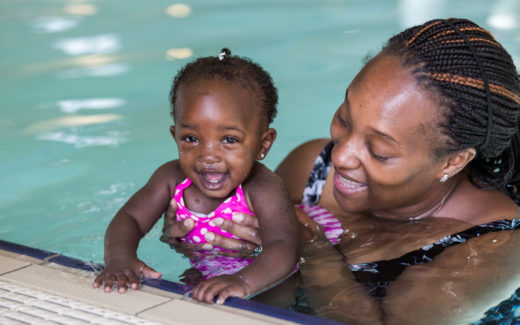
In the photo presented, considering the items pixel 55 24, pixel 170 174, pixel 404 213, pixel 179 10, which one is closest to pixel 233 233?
pixel 170 174

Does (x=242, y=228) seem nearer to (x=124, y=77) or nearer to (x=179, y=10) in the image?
(x=124, y=77)

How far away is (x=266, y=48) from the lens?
7.28 meters

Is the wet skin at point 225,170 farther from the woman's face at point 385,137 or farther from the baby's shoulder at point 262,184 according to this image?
the woman's face at point 385,137

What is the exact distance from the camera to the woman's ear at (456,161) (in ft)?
8.42

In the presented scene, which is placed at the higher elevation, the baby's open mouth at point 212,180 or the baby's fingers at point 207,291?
the baby's open mouth at point 212,180

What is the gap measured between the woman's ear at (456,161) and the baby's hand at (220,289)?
0.93 m

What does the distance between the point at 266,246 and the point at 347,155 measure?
505 millimetres

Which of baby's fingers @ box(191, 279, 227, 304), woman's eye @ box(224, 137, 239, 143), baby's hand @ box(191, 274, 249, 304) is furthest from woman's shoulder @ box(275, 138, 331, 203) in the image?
baby's fingers @ box(191, 279, 227, 304)

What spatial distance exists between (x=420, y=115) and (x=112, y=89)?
435cm

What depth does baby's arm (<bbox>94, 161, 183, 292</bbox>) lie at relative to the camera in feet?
7.67

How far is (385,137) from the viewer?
2453 mm

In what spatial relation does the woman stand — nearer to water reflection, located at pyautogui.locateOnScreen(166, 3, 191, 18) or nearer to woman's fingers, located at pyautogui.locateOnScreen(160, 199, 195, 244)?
woman's fingers, located at pyautogui.locateOnScreen(160, 199, 195, 244)

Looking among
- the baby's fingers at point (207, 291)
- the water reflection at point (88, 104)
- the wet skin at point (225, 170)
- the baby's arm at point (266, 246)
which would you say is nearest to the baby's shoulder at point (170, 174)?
the wet skin at point (225, 170)

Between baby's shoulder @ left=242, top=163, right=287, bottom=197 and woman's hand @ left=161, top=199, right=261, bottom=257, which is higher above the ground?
baby's shoulder @ left=242, top=163, right=287, bottom=197
